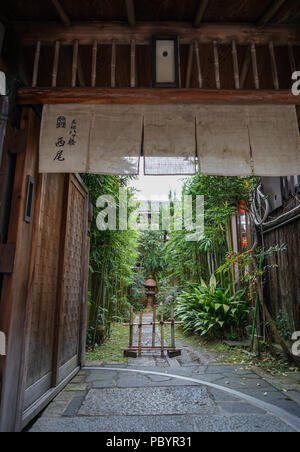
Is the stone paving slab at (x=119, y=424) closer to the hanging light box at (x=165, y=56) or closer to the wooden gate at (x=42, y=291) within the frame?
the wooden gate at (x=42, y=291)

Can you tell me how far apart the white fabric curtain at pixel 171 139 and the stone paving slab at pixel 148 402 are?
2.52m

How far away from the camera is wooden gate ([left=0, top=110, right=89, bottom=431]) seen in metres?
2.49

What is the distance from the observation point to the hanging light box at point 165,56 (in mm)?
2914

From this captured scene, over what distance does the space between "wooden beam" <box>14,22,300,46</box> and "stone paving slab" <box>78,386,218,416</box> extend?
392 centimetres

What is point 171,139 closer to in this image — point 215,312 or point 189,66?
point 189,66

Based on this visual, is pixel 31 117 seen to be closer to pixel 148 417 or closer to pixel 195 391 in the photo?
pixel 148 417

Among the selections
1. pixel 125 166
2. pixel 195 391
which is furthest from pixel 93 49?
pixel 195 391

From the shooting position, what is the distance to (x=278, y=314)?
18.6 feet

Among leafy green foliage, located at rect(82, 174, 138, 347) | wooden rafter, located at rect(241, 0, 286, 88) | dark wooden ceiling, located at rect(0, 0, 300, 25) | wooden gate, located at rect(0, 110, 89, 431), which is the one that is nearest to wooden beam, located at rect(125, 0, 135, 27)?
dark wooden ceiling, located at rect(0, 0, 300, 25)
